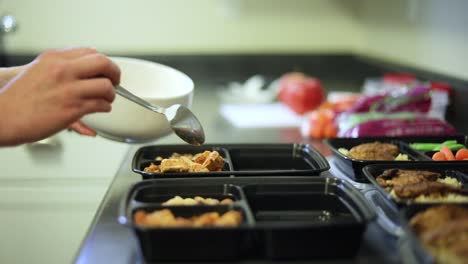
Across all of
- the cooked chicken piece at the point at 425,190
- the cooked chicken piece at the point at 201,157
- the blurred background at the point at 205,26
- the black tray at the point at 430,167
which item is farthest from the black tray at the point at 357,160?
the blurred background at the point at 205,26

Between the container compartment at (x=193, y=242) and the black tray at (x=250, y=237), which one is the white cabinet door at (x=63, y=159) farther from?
the container compartment at (x=193, y=242)

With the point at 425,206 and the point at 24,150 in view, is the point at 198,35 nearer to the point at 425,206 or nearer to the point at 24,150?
the point at 24,150

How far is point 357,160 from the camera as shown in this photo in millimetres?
951

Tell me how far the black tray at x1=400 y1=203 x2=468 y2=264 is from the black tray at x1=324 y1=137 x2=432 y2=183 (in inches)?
8.2

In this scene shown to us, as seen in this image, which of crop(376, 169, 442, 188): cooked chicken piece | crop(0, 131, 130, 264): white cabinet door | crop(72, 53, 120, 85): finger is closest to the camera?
crop(72, 53, 120, 85): finger

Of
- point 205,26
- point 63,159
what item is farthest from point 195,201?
point 205,26

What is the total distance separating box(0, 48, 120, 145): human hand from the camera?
2.23ft

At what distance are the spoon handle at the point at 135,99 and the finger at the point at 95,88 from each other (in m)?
0.06

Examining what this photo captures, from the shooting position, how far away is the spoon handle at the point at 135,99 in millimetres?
845

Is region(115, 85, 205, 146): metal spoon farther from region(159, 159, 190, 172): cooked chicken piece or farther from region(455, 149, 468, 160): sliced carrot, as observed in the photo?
region(455, 149, 468, 160): sliced carrot

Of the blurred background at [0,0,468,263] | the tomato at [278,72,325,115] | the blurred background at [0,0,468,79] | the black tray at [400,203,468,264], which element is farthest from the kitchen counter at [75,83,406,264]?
the blurred background at [0,0,468,79]

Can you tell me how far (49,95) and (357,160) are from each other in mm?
513

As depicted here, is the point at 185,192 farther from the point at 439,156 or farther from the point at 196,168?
the point at 439,156

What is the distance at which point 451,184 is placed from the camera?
2.80 feet
